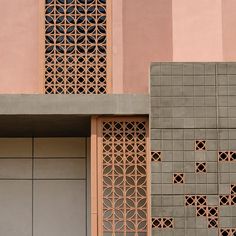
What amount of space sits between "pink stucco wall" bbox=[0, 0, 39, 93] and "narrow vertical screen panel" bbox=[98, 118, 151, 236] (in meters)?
1.33

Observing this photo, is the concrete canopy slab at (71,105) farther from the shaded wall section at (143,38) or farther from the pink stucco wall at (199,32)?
the pink stucco wall at (199,32)

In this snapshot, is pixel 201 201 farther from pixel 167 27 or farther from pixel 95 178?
pixel 167 27

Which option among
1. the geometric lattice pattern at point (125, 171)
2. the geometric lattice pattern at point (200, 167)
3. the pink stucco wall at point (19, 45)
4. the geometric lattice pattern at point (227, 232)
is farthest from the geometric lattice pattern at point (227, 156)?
the pink stucco wall at point (19, 45)

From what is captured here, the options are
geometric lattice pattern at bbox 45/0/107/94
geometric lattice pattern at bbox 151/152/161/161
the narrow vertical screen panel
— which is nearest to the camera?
geometric lattice pattern at bbox 151/152/161/161

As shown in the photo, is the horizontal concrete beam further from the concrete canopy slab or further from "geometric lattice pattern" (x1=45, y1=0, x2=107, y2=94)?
"geometric lattice pattern" (x1=45, y1=0, x2=107, y2=94)

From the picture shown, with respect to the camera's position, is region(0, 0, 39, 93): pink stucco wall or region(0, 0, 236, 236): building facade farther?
region(0, 0, 39, 93): pink stucco wall

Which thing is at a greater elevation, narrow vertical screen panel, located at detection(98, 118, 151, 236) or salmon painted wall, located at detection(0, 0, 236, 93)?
salmon painted wall, located at detection(0, 0, 236, 93)

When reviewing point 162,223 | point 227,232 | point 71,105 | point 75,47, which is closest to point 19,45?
point 75,47

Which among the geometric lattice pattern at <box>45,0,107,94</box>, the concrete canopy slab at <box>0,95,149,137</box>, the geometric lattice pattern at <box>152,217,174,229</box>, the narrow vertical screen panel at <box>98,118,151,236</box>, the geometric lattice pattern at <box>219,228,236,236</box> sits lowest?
the geometric lattice pattern at <box>219,228,236,236</box>

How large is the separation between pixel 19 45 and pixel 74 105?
133 centimetres

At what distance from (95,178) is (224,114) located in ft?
6.51

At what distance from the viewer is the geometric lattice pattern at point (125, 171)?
8.72 metres

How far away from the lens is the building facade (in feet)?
27.4

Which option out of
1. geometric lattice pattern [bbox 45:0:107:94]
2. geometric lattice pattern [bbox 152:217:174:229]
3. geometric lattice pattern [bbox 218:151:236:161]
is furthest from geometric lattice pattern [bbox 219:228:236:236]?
geometric lattice pattern [bbox 45:0:107:94]
